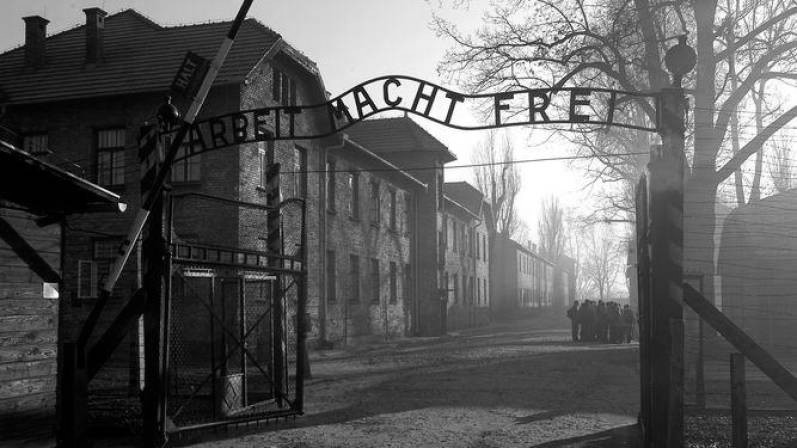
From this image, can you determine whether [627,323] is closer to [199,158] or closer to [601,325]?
[601,325]

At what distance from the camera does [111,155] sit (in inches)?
861

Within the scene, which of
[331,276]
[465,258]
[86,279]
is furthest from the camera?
[465,258]

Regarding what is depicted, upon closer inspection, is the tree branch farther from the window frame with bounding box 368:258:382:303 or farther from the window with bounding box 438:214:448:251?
the window with bounding box 438:214:448:251

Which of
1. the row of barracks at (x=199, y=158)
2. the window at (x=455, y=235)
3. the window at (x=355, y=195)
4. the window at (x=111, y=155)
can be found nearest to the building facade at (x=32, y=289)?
the row of barracks at (x=199, y=158)

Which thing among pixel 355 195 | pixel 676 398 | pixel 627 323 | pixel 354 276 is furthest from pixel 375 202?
pixel 676 398

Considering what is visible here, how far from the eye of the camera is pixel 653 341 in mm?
6953

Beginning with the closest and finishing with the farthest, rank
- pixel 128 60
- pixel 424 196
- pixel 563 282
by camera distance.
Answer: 1. pixel 128 60
2. pixel 424 196
3. pixel 563 282

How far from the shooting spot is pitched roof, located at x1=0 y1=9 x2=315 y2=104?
21.2 m

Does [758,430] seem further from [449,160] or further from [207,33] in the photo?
[449,160]

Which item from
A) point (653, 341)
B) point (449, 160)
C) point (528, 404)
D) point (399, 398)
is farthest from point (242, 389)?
point (449, 160)

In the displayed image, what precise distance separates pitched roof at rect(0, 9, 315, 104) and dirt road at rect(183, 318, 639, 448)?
339 inches

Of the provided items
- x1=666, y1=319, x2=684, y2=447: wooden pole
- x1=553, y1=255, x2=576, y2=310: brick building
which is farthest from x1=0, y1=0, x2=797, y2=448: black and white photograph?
x1=553, y1=255, x2=576, y2=310: brick building

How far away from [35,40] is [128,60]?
3582 mm

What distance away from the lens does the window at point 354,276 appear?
2894 cm
